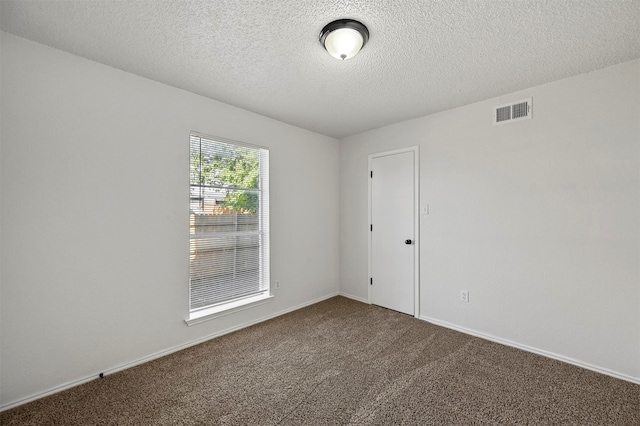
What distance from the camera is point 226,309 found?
3.05m

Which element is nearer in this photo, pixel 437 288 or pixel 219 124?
pixel 219 124

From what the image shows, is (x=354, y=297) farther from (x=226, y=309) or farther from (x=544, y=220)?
(x=544, y=220)

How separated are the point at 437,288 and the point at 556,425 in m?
1.67

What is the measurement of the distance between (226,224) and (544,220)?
10.6 feet

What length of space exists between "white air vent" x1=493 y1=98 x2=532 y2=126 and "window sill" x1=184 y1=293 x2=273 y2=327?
327 centimetres

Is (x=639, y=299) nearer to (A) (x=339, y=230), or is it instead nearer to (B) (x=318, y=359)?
(B) (x=318, y=359)

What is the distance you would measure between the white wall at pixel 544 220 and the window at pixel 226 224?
2.05 metres

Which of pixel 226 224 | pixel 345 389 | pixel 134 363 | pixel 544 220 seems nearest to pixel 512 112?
pixel 544 220

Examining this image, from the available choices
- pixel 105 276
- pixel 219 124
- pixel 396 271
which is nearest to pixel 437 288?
pixel 396 271

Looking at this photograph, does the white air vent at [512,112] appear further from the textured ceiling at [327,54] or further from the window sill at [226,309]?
the window sill at [226,309]

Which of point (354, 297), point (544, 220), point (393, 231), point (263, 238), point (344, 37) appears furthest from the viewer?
point (354, 297)

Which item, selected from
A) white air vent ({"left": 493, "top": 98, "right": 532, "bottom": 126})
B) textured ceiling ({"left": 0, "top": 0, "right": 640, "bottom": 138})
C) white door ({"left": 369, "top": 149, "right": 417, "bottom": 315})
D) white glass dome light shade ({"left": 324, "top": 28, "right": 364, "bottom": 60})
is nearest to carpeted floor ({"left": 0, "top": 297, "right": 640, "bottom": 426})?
white door ({"left": 369, "top": 149, "right": 417, "bottom": 315})

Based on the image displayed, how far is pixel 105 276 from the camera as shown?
231cm

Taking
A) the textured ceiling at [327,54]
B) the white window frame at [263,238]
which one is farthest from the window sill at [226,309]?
the textured ceiling at [327,54]
